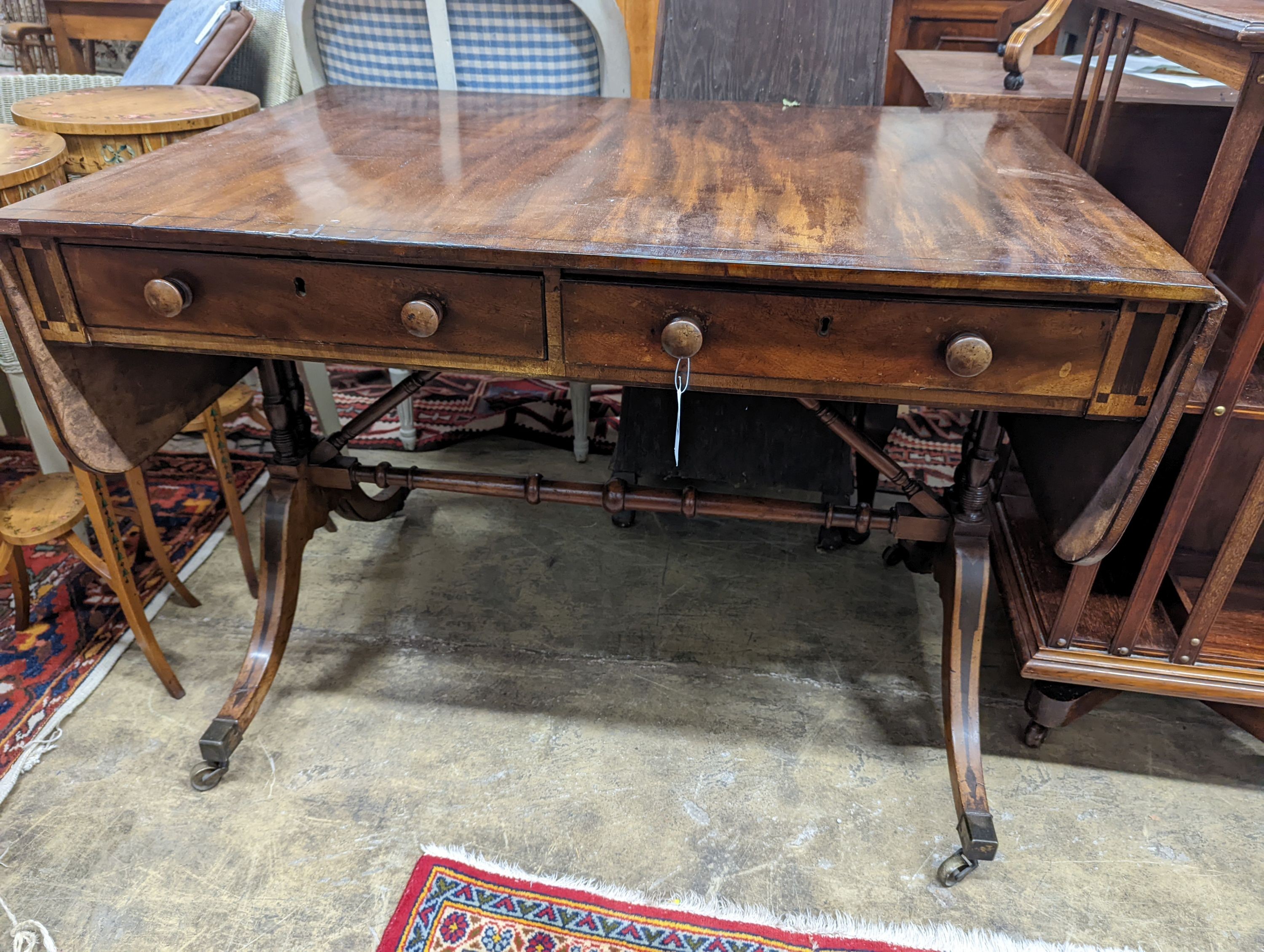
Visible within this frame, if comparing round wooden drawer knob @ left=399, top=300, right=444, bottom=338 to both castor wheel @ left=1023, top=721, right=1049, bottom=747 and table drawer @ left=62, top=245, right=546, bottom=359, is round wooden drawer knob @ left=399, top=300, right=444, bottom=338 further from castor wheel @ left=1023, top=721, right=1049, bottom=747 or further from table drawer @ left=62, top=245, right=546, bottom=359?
castor wheel @ left=1023, top=721, right=1049, bottom=747

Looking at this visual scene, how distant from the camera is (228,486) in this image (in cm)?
183

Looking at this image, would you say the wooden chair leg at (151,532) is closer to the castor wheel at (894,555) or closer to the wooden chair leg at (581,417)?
the wooden chair leg at (581,417)

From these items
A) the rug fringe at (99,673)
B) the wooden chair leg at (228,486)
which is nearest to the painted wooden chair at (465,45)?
the wooden chair leg at (228,486)

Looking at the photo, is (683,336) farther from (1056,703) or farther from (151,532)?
(151,532)

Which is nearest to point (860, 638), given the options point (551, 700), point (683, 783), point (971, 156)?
point (683, 783)

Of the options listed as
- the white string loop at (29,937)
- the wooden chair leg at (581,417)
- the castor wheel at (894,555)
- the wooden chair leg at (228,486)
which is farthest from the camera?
the wooden chair leg at (581,417)

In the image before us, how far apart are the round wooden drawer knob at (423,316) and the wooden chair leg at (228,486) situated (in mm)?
889

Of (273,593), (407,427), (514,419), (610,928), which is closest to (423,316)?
(273,593)

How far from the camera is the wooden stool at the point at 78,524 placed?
1.54 m

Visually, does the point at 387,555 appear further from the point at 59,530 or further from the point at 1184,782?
the point at 1184,782

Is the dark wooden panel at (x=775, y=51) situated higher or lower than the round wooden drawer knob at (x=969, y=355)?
higher

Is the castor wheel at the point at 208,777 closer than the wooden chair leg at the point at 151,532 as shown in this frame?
Yes

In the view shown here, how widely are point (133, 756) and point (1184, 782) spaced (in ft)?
5.99

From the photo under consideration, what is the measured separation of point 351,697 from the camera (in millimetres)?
1622
